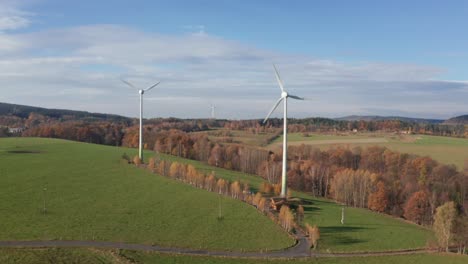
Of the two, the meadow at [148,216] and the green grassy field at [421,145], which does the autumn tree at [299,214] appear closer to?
the meadow at [148,216]

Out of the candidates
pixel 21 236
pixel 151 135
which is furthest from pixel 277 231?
pixel 151 135

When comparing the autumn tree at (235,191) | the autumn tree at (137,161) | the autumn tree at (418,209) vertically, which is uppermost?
the autumn tree at (137,161)

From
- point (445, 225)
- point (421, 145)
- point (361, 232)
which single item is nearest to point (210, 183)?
point (361, 232)

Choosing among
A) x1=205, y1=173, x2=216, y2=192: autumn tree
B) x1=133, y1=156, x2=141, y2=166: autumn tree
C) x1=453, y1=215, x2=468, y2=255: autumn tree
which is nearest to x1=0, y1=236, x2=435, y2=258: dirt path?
x1=453, y1=215, x2=468, y2=255: autumn tree

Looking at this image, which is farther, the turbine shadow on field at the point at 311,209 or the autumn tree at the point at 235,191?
the autumn tree at the point at 235,191

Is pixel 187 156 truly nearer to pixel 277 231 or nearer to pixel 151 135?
pixel 151 135

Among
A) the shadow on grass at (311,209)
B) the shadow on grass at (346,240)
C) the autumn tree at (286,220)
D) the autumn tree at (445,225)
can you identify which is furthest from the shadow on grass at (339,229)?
the autumn tree at (445,225)

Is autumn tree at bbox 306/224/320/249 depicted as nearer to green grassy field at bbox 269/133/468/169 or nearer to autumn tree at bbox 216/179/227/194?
autumn tree at bbox 216/179/227/194

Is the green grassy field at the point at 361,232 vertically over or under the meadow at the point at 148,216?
under

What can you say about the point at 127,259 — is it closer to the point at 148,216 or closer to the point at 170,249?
the point at 170,249
